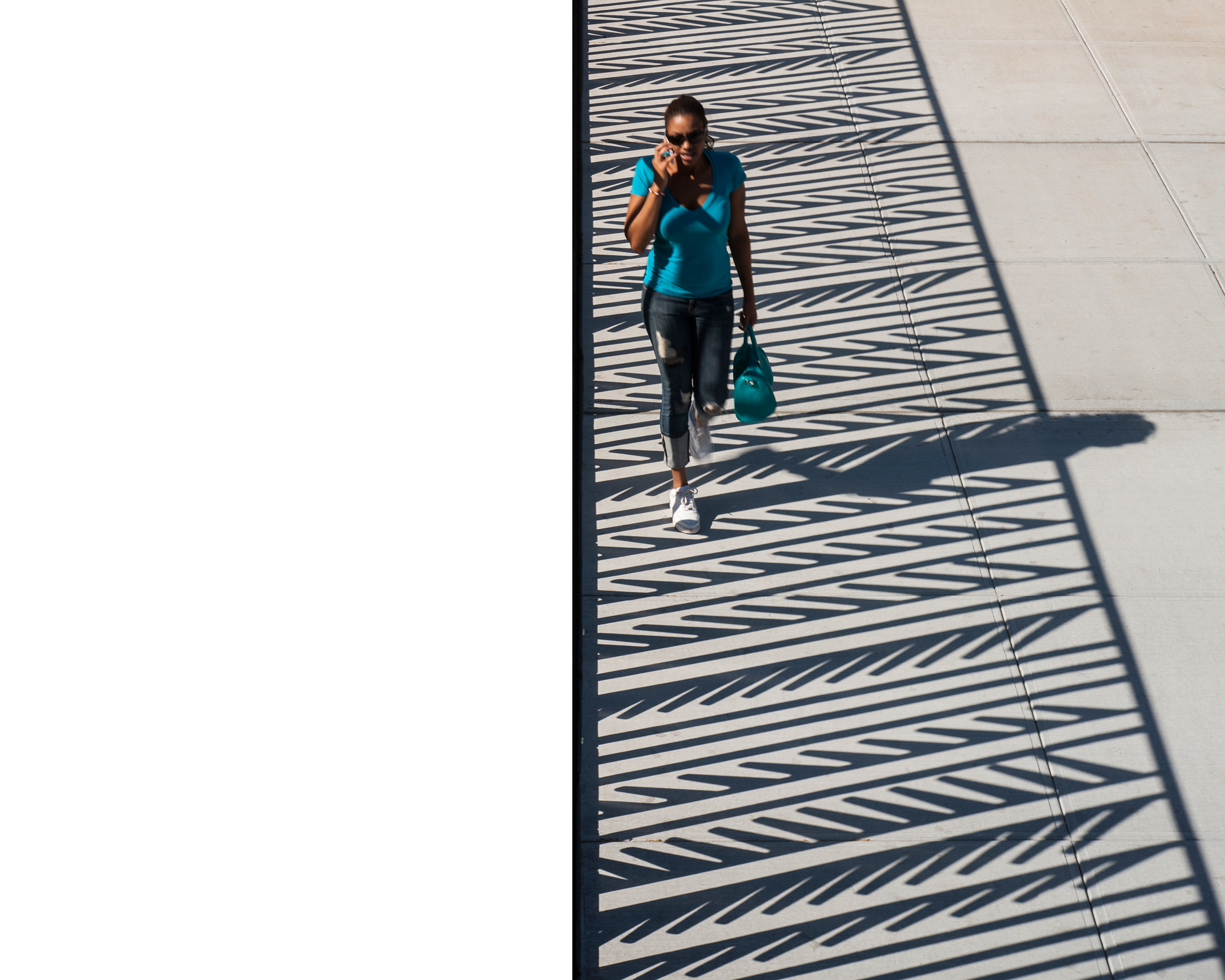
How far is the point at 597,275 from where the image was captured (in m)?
5.50

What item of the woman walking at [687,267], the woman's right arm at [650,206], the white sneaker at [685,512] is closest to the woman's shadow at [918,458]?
the white sneaker at [685,512]

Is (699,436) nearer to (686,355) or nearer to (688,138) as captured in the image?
(686,355)

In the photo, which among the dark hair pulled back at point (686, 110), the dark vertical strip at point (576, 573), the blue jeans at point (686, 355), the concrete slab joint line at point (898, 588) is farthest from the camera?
the blue jeans at point (686, 355)

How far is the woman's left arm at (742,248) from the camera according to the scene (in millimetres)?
3736

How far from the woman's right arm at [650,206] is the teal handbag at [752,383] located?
26.0 inches

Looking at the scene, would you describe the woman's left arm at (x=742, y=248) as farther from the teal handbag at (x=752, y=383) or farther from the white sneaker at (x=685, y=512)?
the white sneaker at (x=685, y=512)

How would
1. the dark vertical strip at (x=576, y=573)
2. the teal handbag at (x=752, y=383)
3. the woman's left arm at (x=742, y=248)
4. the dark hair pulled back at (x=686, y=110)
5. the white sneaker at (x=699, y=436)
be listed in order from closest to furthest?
the dark vertical strip at (x=576, y=573) → the dark hair pulled back at (x=686, y=110) → the woman's left arm at (x=742, y=248) → the teal handbag at (x=752, y=383) → the white sneaker at (x=699, y=436)

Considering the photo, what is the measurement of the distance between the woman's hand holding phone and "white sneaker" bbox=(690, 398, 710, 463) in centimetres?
103

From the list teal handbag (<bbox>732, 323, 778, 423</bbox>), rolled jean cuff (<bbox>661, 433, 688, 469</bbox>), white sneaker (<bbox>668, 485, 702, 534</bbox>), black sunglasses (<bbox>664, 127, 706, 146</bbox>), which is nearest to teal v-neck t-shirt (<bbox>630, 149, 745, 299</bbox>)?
black sunglasses (<bbox>664, 127, 706, 146</bbox>)

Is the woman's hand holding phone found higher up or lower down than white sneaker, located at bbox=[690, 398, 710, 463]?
higher up

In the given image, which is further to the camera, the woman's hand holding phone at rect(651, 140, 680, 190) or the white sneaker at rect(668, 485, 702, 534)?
the white sneaker at rect(668, 485, 702, 534)

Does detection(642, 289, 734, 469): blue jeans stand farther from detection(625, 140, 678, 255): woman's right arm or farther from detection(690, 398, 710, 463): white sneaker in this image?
detection(625, 140, 678, 255): woman's right arm

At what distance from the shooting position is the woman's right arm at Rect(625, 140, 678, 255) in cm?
353

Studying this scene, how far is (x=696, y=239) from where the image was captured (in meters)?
3.68
